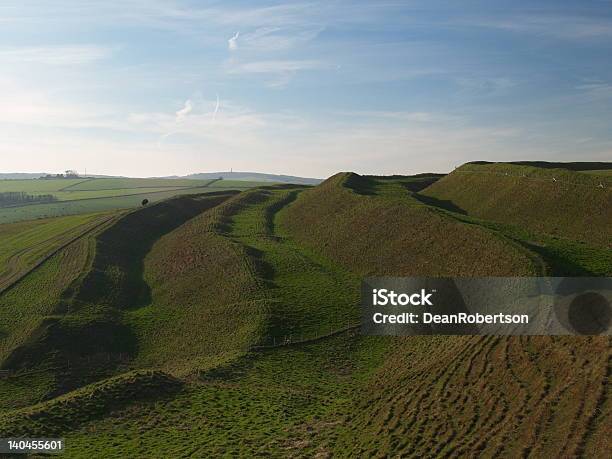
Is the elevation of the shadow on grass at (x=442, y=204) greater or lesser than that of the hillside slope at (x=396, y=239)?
greater

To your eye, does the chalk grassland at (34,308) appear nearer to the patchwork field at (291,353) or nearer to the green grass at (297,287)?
the patchwork field at (291,353)

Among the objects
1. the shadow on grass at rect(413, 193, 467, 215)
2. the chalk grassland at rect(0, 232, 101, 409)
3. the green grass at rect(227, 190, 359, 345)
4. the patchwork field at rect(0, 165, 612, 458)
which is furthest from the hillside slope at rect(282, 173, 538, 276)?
the chalk grassland at rect(0, 232, 101, 409)

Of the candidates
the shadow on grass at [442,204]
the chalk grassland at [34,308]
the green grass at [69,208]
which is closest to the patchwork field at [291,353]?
the chalk grassland at [34,308]

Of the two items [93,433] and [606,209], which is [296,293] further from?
[606,209]

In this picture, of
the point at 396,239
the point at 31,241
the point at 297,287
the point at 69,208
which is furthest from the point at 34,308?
the point at 69,208

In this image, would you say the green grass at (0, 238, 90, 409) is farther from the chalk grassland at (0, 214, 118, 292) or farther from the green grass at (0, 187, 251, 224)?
the green grass at (0, 187, 251, 224)

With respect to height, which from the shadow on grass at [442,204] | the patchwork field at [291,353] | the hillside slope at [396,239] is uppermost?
the shadow on grass at [442,204]

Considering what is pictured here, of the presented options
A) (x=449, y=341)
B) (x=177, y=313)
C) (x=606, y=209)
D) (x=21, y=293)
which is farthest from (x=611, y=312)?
(x=21, y=293)
